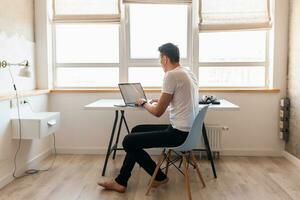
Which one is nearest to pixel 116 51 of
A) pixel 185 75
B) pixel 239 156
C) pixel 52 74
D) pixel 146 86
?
pixel 146 86

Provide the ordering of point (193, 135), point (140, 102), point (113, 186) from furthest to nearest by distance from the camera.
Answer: point (140, 102) < point (113, 186) < point (193, 135)

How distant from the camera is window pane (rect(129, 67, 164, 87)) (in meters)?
4.39

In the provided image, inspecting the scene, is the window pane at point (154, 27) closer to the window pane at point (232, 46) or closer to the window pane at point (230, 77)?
the window pane at point (232, 46)

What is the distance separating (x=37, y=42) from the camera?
4164 mm

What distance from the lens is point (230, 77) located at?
4.36 metres

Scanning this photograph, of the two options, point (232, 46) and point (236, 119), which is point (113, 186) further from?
point (232, 46)

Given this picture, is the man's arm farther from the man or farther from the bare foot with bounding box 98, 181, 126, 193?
the bare foot with bounding box 98, 181, 126, 193

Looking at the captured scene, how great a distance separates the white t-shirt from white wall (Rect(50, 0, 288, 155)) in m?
1.42

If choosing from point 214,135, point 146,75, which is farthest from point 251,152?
point 146,75

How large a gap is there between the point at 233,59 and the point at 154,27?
45.0 inches

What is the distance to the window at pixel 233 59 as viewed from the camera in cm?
431

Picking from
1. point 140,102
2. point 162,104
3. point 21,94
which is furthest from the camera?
point 21,94

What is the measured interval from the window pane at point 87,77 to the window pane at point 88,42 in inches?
4.9

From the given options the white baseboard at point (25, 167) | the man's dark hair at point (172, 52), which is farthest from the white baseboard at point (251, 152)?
the white baseboard at point (25, 167)
